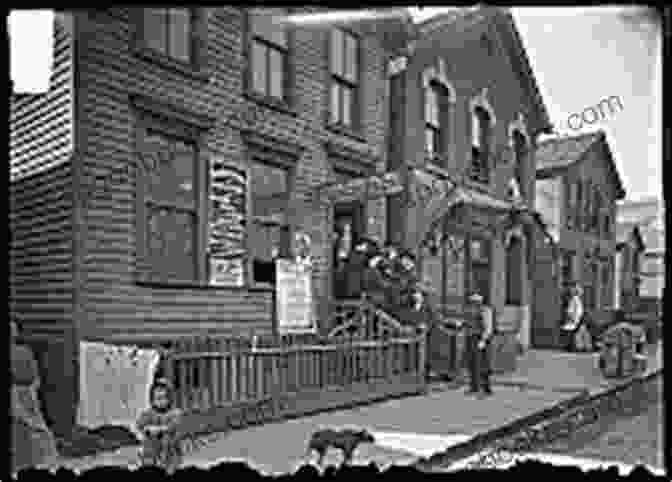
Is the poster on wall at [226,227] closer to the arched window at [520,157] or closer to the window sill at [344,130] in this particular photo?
the window sill at [344,130]

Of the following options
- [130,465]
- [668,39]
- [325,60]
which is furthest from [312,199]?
[668,39]

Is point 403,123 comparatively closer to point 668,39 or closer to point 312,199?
point 312,199

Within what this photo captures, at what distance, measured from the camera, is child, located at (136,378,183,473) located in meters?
2.57

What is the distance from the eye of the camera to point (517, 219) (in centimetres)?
396

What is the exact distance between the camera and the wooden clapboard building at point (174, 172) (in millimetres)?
2738

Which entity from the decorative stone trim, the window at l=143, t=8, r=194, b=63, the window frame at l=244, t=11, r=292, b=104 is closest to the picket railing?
the window frame at l=244, t=11, r=292, b=104

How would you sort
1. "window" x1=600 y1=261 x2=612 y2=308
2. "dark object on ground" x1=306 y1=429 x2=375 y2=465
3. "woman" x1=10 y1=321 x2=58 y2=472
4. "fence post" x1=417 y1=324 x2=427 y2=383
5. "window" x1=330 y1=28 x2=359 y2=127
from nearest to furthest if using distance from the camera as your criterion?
"woman" x1=10 y1=321 x2=58 y2=472 → "dark object on ground" x1=306 y1=429 x2=375 y2=465 → "window" x1=330 y1=28 x2=359 y2=127 → "window" x1=600 y1=261 x2=612 y2=308 → "fence post" x1=417 y1=324 x2=427 y2=383

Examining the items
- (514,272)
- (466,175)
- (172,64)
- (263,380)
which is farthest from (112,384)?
(514,272)

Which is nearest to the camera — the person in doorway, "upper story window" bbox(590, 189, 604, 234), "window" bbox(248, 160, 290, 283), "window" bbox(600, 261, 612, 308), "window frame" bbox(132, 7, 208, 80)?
"window frame" bbox(132, 7, 208, 80)

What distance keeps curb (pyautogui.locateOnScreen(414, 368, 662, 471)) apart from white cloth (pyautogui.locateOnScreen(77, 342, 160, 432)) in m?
1.40

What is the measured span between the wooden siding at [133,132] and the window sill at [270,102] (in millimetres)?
A: 20

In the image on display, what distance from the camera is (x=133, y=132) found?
9.62ft

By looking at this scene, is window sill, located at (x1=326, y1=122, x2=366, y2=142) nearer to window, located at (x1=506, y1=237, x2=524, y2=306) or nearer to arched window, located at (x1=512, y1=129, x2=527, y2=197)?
arched window, located at (x1=512, y1=129, x2=527, y2=197)

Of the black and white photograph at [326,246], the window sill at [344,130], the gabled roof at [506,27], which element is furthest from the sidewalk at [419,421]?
the window sill at [344,130]
